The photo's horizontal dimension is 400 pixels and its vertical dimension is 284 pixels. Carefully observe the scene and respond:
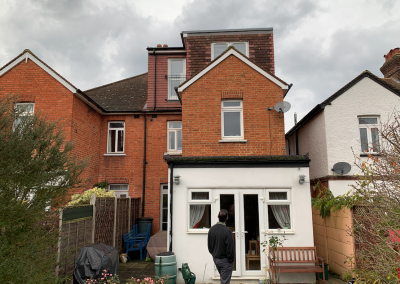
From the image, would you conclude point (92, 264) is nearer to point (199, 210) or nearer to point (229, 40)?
point (199, 210)

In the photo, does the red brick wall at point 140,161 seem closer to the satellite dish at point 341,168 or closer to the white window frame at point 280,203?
the white window frame at point 280,203

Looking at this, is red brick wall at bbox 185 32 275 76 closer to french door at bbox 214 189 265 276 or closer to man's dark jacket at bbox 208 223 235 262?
french door at bbox 214 189 265 276

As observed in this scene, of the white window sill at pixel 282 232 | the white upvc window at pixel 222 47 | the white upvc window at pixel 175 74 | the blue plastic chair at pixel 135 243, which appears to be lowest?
the blue plastic chair at pixel 135 243

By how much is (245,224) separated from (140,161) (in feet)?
25.4

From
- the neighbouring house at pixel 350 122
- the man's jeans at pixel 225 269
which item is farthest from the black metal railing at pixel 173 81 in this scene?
the man's jeans at pixel 225 269

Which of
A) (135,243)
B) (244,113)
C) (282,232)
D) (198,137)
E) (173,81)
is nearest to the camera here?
(282,232)

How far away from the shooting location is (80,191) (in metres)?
13.4

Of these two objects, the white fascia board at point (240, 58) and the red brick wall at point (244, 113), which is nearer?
the red brick wall at point (244, 113)

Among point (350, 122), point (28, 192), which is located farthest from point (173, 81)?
point (28, 192)

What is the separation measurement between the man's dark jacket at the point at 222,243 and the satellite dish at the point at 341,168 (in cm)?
715

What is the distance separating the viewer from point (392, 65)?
16.8m

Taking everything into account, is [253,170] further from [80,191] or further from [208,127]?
[80,191]

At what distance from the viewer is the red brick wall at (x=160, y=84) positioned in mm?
15898

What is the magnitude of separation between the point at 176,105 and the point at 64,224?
934 centimetres
